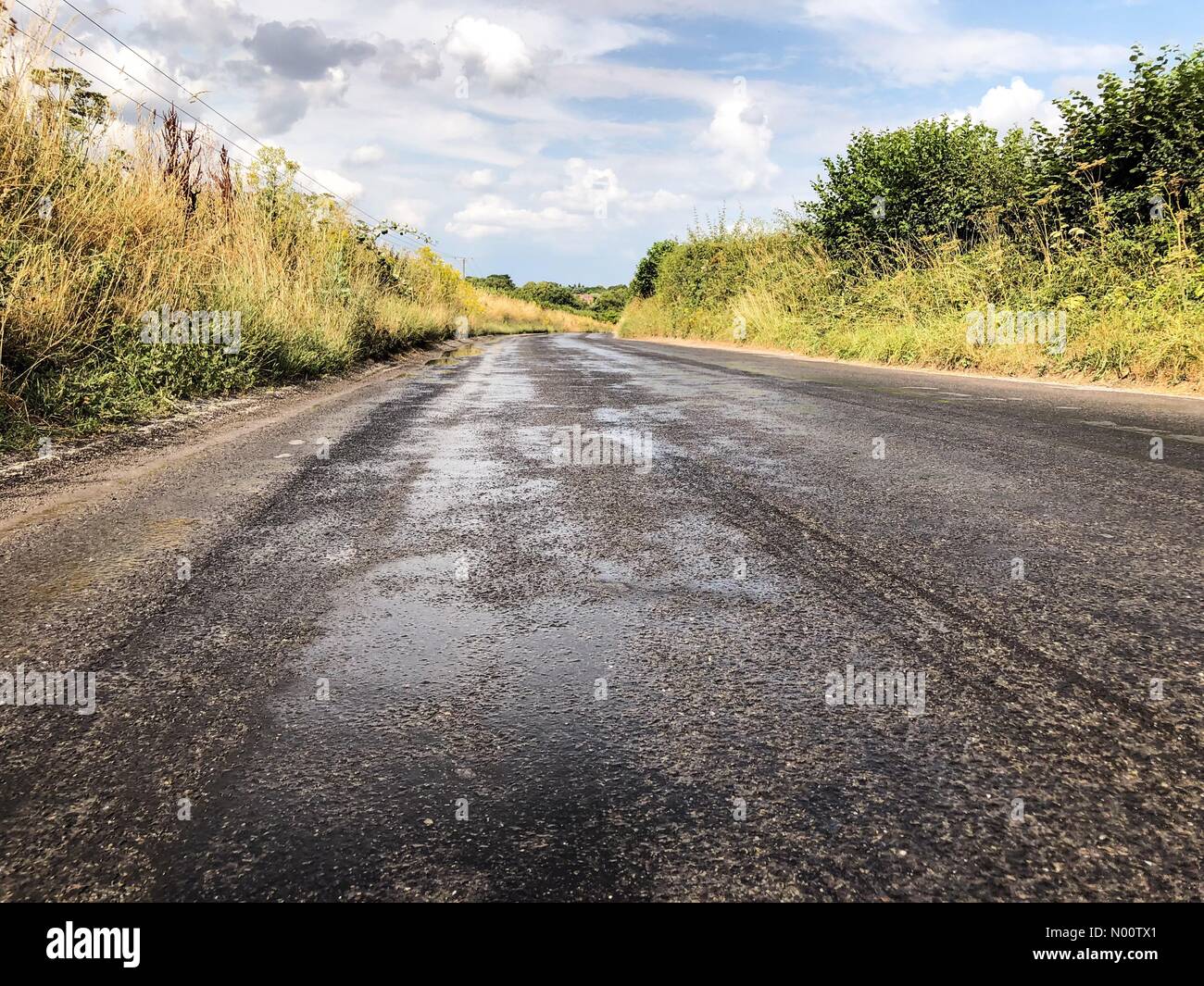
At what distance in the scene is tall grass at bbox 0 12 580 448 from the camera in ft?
21.4

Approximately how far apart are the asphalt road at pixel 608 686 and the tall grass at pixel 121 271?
2129 millimetres

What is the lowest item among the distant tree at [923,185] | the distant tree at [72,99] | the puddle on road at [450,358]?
the puddle on road at [450,358]

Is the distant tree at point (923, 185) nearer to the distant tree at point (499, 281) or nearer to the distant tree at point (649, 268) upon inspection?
the distant tree at point (649, 268)

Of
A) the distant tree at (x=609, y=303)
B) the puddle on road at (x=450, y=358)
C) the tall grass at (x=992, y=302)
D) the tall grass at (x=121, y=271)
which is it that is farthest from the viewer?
the distant tree at (x=609, y=303)

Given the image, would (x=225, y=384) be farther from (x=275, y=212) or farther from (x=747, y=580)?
(x=747, y=580)

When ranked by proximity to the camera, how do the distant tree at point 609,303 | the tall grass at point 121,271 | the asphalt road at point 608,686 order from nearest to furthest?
the asphalt road at point 608,686 → the tall grass at point 121,271 → the distant tree at point 609,303

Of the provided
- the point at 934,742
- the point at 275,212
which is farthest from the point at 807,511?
the point at 275,212

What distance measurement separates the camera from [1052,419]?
24.1 feet

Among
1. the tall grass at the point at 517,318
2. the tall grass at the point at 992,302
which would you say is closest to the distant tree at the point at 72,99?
the tall grass at the point at 992,302

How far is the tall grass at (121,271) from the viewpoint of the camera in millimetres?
6512

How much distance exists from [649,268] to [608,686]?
4489 centimetres

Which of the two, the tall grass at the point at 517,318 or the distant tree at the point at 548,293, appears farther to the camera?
the distant tree at the point at 548,293

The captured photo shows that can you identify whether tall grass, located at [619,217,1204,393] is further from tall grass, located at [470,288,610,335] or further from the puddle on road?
tall grass, located at [470,288,610,335]
